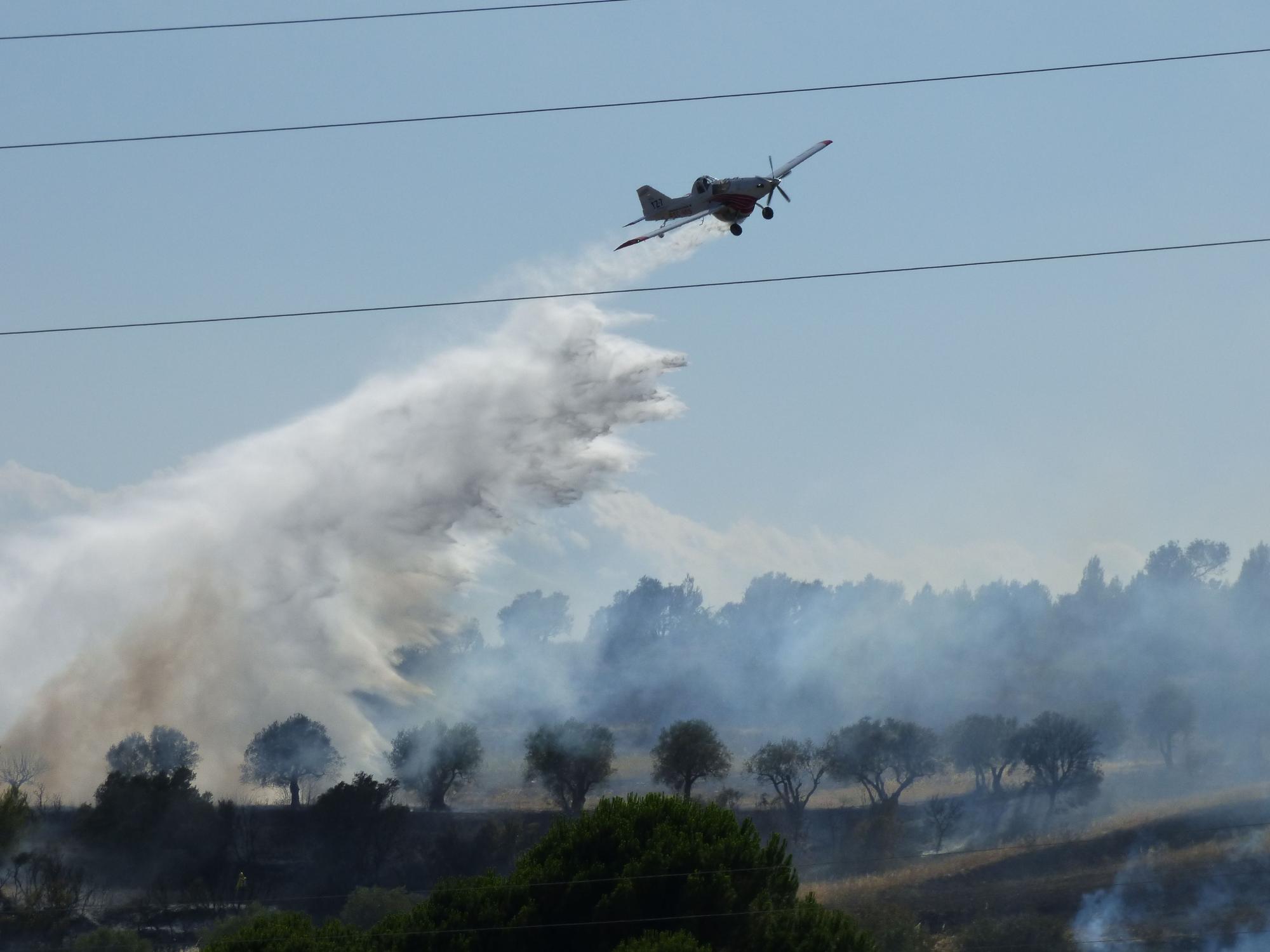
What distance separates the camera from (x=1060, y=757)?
131m

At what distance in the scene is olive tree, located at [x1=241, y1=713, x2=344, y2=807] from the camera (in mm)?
133375

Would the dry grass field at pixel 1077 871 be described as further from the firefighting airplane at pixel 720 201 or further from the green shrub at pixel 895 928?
the firefighting airplane at pixel 720 201

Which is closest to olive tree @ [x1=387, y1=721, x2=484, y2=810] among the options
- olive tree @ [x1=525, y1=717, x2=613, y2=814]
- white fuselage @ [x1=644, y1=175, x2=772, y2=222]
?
olive tree @ [x1=525, y1=717, x2=613, y2=814]

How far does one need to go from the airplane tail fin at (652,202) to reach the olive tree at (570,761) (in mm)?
81916

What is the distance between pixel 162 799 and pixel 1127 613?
383 ft

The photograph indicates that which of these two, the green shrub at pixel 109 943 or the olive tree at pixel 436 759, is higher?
the olive tree at pixel 436 759

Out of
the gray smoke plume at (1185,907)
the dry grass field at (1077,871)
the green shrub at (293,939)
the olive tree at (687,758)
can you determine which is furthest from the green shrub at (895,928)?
the olive tree at (687,758)

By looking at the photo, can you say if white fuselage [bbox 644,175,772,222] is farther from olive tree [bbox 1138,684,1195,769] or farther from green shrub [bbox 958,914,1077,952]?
olive tree [bbox 1138,684,1195,769]

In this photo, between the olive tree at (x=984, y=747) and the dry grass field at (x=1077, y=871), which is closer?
the dry grass field at (x=1077, y=871)

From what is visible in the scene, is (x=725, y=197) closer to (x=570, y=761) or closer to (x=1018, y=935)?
(x=1018, y=935)

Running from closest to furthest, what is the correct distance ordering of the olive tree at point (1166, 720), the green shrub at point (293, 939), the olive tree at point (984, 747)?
the green shrub at point (293, 939) < the olive tree at point (984, 747) < the olive tree at point (1166, 720)

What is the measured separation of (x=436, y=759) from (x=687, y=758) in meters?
24.2

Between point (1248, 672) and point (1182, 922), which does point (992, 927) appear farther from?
point (1248, 672)

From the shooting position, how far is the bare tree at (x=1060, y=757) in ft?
424
